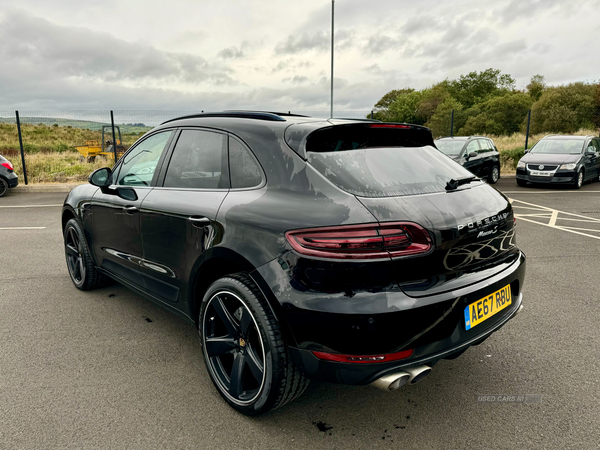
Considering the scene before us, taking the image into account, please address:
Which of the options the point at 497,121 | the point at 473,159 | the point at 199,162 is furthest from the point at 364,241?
the point at 497,121

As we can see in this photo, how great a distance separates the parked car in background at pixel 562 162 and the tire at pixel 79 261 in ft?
41.9

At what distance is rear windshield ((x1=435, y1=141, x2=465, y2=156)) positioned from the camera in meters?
13.5

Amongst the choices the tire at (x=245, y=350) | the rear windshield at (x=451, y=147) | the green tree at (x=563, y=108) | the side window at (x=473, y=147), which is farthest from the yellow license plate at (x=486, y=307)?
the green tree at (x=563, y=108)

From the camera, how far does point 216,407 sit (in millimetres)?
2564

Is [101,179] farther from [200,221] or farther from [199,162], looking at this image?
[200,221]

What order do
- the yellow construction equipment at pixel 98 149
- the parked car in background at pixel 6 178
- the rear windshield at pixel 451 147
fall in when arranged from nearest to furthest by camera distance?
the parked car in background at pixel 6 178 → the rear windshield at pixel 451 147 → the yellow construction equipment at pixel 98 149

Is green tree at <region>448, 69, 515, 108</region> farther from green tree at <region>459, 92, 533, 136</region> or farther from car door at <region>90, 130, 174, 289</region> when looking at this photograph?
car door at <region>90, 130, 174, 289</region>

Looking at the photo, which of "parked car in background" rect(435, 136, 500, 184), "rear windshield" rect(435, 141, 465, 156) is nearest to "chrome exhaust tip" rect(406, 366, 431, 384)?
"parked car in background" rect(435, 136, 500, 184)

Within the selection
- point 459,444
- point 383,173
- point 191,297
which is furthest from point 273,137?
point 459,444

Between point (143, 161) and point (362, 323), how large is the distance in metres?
2.33

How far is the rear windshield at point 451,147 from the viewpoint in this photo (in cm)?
1353

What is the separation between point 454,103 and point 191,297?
2888 inches

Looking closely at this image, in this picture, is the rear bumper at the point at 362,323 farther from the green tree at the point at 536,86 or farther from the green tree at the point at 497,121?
the green tree at the point at 536,86

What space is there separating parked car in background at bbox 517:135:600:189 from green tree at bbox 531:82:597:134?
70.0ft
